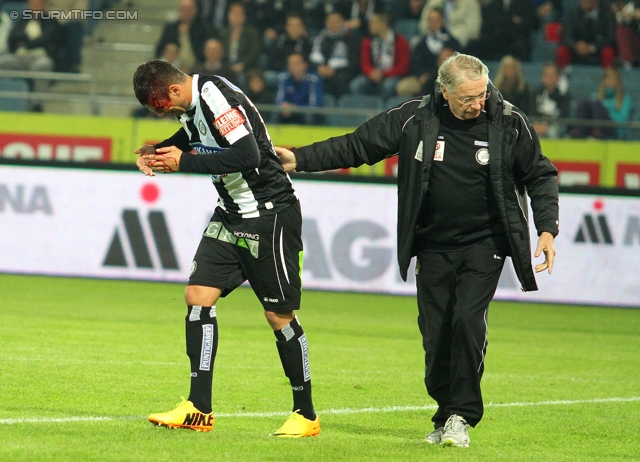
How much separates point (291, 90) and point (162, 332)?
8.44 m

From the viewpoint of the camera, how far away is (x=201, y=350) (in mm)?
6090

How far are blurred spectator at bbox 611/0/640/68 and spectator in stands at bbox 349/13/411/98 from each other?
12.0ft

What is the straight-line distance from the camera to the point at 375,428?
6.47 meters

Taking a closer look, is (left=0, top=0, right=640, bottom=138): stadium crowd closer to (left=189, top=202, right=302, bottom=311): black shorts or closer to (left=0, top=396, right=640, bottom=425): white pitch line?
(left=0, top=396, right=640, bottom=425): white pitch line

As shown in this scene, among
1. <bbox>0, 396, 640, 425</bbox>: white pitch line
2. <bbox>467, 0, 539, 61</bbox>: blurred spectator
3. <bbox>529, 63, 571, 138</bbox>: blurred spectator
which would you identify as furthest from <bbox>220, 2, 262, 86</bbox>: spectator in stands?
<bbox>0, 396, 640, 425</bbox>: white pitch line

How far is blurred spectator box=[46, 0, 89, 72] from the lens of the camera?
1977 cm

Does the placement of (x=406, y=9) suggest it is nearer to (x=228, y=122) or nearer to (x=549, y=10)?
(x=549, y=10)

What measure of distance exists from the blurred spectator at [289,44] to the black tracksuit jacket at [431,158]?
43.6 ft

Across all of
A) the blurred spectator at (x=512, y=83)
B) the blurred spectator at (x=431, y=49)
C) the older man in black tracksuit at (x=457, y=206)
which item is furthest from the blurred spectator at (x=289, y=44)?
the older man in black tracksuit at (x=457, y=206)

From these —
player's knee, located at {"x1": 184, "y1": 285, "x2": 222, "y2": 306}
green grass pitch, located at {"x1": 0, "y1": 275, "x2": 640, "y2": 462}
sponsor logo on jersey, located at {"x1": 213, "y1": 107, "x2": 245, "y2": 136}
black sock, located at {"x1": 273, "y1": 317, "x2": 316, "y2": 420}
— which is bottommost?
green grass pitch, located at {"x1": 0, "y1": 275, "x2": 640, "y2": 462}

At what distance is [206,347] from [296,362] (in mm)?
500

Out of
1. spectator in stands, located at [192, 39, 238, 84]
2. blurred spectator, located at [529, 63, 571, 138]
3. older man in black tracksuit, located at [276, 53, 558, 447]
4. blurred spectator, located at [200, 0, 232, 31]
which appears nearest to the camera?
older man in black tracksuit, located at [276, 53, 558, 447]

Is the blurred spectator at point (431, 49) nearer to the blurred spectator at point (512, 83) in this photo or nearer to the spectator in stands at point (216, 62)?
the blurred spectator at point (512, 83)

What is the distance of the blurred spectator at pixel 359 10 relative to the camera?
64.8 feet
